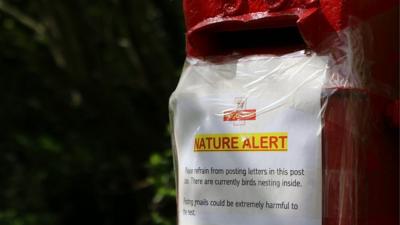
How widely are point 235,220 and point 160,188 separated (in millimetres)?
1900

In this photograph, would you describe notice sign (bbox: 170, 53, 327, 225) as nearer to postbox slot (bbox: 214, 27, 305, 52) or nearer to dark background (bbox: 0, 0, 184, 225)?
postbox slot (bbox: 214, 27, 305, 52)

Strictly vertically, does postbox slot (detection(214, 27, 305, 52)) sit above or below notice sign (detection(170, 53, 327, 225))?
above

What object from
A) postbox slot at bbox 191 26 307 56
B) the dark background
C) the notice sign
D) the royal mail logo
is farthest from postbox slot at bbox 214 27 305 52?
the dark background

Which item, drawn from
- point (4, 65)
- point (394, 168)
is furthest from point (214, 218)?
point (4, 65)

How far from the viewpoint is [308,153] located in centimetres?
199

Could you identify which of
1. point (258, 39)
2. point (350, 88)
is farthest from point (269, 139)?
point (258, 39)

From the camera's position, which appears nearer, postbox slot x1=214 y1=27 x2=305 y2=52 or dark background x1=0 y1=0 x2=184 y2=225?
postbox slot x1=214 y1=27 x2=305 y2=52

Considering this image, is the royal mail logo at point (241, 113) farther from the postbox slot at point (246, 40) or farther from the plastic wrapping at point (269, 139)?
the postbox slot at point (246, 40)

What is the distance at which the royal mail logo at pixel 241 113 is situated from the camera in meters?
2.12

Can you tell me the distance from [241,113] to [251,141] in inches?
3.4

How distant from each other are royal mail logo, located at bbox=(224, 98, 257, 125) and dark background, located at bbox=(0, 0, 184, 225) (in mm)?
3252

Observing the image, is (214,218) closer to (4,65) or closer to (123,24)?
(123,24)

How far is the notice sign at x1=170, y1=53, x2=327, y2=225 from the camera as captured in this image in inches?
79.0

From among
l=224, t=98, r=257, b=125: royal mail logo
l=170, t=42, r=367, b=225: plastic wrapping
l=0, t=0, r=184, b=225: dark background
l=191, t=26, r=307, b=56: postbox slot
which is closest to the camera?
l=170, t=42, r=367, b=225: plastic wrapping
